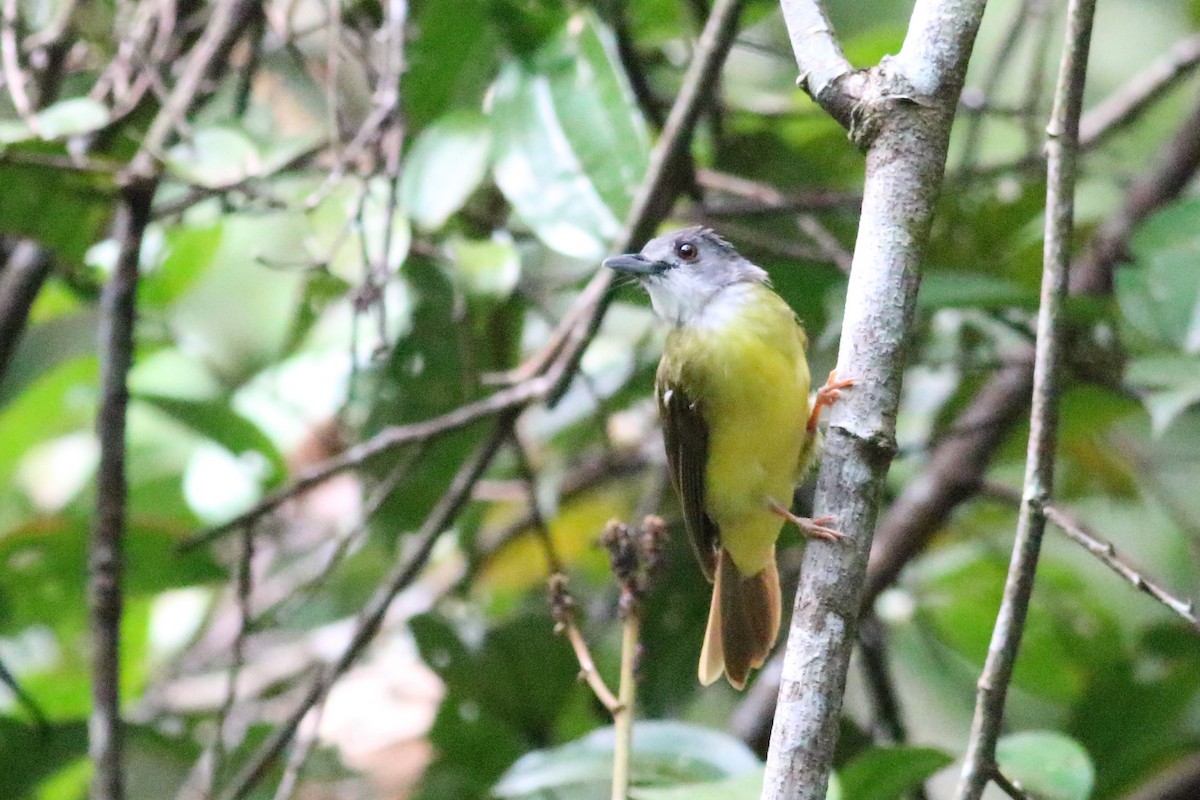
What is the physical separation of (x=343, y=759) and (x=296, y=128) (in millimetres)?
2049

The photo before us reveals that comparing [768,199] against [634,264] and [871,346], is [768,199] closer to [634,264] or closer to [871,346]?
[634,264]

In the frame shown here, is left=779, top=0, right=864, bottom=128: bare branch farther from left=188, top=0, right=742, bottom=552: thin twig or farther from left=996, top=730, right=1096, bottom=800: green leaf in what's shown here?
left=996, top=730, right=1096, bottom=800: green leaf

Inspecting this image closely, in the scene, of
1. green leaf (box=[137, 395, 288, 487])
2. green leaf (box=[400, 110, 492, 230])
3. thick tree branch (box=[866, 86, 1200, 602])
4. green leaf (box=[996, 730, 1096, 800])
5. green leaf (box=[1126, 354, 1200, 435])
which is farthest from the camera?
thick tree branch (box=[866, 86, 1200, 602])

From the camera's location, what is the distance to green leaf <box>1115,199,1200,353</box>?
2.57 meters

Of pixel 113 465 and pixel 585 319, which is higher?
pixel 585 319

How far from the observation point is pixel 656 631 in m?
3.25

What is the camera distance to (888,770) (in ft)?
7.15

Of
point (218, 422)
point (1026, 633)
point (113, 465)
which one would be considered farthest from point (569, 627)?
point (1026, 633)

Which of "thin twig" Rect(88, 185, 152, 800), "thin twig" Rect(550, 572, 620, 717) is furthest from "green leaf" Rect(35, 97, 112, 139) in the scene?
"thin twig" Rect(550, 572, 620, 717)

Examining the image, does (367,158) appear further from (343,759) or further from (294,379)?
(343,759)

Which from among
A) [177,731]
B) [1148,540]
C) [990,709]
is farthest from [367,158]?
[1148,540]

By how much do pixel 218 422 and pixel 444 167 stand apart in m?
0.79

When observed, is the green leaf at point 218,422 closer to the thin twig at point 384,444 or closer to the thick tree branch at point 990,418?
the thin twig at point 384,444

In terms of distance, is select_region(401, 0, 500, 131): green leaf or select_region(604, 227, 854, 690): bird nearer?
select_region(604, 227, 854, 690): bird
